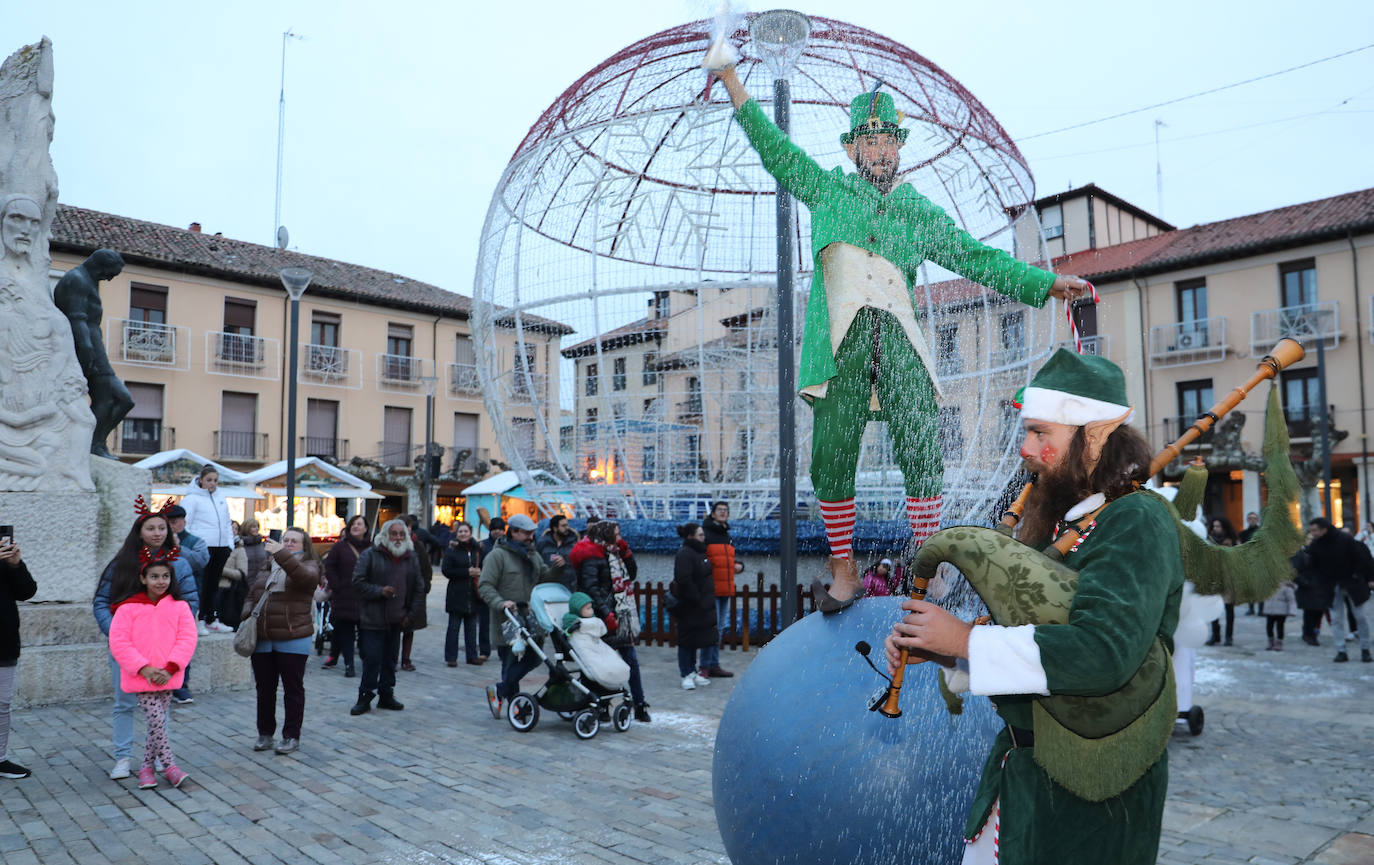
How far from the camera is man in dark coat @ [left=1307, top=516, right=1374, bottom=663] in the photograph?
1041 cm

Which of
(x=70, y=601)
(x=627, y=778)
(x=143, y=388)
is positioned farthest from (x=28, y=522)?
(x=143, y=388)

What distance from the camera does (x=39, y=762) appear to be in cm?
598

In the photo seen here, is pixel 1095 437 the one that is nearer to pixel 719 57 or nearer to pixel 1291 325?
pixel 719 57

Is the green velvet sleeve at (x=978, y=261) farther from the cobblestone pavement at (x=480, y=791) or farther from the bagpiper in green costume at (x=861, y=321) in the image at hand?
the cobblestone pavement at (x=480, y=791)

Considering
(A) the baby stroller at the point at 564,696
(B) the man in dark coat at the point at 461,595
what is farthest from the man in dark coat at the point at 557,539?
(A) the baby stroller at the point at 564,696

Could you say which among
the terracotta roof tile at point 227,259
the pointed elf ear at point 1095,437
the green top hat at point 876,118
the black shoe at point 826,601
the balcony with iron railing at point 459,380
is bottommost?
the black shoe at point 826,601

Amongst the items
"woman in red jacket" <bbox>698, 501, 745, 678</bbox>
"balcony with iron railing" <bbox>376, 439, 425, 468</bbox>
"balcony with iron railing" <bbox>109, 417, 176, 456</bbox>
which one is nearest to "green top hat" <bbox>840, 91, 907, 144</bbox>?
"woman in red jacket" <bbox>698, 501, 745, 678</bbox>

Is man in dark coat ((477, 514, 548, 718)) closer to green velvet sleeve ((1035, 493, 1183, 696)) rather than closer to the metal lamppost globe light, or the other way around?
the metal lamppost globe light

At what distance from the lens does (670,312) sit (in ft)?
30.6

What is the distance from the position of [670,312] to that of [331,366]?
2593cm

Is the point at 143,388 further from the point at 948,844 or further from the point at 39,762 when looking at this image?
the point at 948,844

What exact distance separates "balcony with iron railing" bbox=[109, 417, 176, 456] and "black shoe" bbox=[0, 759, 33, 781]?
26020 millimetres

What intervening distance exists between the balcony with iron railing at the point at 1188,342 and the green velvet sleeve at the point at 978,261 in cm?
2672

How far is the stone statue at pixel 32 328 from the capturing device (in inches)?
305
